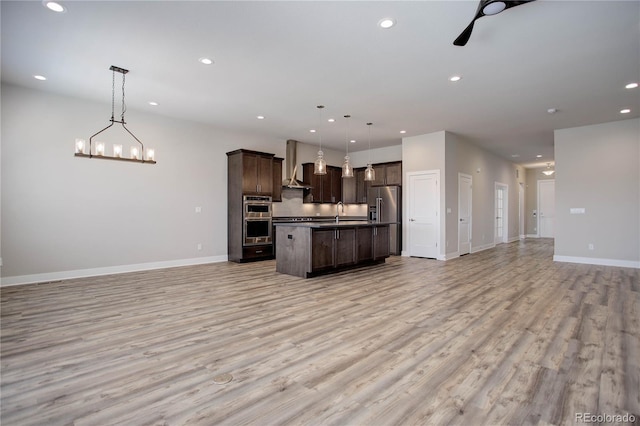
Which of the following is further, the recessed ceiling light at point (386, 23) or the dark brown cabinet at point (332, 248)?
the dark brown cabinet at point (332, 248)

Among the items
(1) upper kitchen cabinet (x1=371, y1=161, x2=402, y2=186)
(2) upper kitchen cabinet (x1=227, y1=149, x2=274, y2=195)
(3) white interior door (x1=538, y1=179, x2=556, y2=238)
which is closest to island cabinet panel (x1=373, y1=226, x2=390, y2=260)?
(1) upper kitchen cabinet (x1=371, y1=161, x2=402, y2=186)

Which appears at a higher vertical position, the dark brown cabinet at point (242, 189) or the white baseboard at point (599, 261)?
the dark brown cabinet at point (242, 189)

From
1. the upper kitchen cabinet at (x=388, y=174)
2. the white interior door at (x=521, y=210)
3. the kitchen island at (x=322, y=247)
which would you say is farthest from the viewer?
the white interior door at (x=521, y=210)

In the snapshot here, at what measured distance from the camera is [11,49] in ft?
12.2

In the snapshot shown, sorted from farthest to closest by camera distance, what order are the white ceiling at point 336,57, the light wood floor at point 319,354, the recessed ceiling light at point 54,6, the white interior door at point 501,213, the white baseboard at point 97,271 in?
the white interior door at point 501,213 < the white baseboard at point 97,271 < the white ceiling at point 336,57 < the recessed ceiling light at point 54,6 < the light wood floor at point 319,354

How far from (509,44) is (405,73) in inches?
48.4

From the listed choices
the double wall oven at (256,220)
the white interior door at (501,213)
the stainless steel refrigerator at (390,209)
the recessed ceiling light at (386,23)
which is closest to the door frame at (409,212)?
the stainless steel refrigerator at (390,209)

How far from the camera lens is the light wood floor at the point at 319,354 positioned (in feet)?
5.97

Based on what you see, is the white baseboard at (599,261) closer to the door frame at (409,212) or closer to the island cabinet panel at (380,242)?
the door frame at (409,212)

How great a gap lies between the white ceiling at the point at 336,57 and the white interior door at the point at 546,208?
25.0 feet

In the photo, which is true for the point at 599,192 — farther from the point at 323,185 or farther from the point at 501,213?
the point at 323,185

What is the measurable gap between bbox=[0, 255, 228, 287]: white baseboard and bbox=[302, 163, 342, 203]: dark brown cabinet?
3.29 metres

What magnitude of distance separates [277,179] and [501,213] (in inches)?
329

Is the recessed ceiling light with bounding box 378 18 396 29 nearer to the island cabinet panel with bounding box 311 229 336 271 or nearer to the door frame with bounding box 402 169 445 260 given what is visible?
the island cabinet panel with bounding box 311 229 336 271
